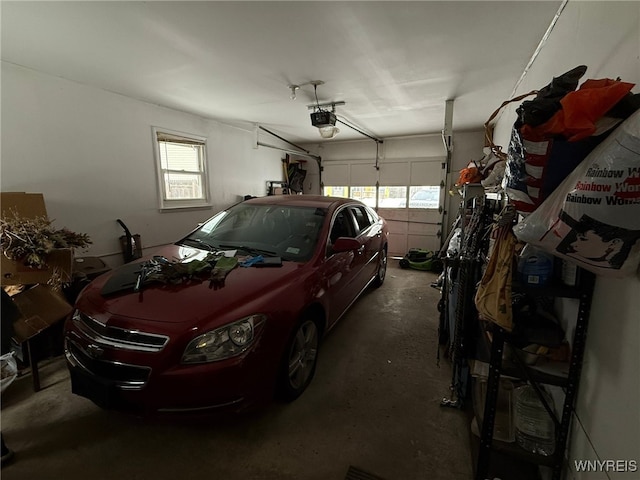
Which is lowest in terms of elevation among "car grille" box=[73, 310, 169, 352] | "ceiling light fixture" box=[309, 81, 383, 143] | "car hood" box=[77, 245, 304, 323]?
"car grille" box=[73, 310, 169, 352]

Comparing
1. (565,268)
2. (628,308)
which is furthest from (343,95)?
(628,308)

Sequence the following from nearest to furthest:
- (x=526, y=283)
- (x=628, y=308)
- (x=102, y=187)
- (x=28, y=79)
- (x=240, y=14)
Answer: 1. (x=628, y=308)
2. (x=526, y=283)
3. (x=240, y=14)
4. (x=28, y=79)
5. (x=102, y=187)

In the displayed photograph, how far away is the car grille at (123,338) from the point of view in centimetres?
139

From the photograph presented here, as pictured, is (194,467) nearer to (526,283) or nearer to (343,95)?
(526,283)

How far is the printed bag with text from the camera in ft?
2.39

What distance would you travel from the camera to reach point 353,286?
285 centimetres

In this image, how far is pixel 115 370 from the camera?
1.44 m

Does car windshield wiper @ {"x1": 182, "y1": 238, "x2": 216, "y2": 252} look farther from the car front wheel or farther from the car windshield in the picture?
the car front wheel

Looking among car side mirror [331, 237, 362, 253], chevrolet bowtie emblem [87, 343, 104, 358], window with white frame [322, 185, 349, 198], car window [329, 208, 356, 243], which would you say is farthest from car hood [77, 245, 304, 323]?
window with white frame [322, 185, 349, 198]

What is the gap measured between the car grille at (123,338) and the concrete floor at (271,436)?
0.39 meters

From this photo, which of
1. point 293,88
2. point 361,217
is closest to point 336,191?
point 361,217

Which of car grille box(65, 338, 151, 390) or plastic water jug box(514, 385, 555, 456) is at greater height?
car grille box(65, 338, 151, 390)

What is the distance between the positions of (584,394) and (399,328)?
188 cm

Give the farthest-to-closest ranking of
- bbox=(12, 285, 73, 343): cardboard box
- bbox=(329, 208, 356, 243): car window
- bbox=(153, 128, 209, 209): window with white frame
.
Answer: bbox=(153, 128, 209, 209): window with white frame → bbox=(329, 208, 356, 243): car window → bbox=(12, 285, 73, 343): cardboard box
